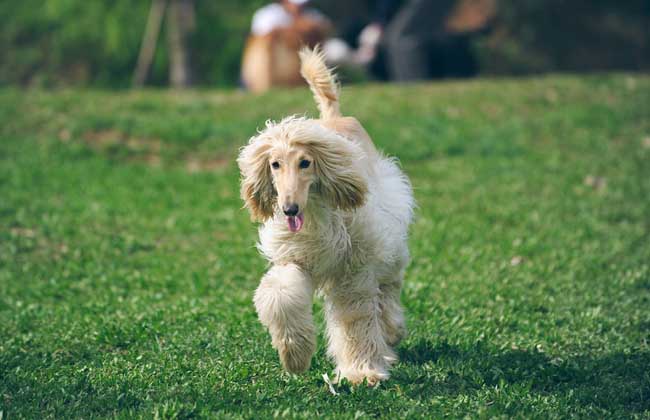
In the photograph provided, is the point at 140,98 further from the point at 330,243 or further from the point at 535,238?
the point at 330,243

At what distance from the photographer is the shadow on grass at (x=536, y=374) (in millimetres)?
4824

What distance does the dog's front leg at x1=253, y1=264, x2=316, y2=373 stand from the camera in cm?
463

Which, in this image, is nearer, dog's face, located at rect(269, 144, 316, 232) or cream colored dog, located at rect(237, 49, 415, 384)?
dog's face, located at rect(269, 144, 316, 232)

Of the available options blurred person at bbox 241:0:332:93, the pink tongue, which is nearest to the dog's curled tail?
the pink tongue

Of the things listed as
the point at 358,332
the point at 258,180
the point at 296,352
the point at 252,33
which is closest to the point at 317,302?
the point at 358,332

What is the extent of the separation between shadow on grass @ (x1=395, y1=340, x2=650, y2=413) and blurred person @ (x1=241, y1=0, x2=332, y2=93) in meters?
9.11

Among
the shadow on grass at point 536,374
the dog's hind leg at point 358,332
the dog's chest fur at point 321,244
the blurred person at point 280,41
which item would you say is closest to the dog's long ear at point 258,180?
the dog's chest fur at point 321,244

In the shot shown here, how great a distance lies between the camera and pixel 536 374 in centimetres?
513

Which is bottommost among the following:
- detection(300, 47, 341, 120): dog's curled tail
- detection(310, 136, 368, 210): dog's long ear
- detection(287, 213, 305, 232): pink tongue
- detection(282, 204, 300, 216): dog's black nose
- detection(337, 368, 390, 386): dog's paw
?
detection(337, 368, 390, 386): dog's paw

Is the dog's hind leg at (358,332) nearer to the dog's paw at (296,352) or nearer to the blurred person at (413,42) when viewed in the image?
the dog's paw at (296,352)

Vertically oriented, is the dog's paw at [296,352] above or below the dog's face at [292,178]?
below

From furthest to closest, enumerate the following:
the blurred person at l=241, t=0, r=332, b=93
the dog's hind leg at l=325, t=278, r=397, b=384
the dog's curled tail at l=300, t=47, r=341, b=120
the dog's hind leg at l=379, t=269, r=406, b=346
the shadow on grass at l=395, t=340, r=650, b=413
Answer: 1. the blurred person at l=241, t=0, r=332, b=93
2. the dog's curled tail at l=300, t=47, r=341, b=120
3. the dog's hind leg at l=379, t=269, r=406, b=346
4. the dog's hind leg at l=325, t=278, r=397, b=384
5. the shadow on grass at l=395, t=340, r=650, b=413

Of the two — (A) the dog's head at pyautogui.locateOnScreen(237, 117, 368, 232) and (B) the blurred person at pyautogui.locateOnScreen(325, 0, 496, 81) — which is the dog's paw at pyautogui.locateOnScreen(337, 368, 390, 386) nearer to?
(A) the dog's head at pyautogui.locateOnScreen(237, 117, 368, 232)

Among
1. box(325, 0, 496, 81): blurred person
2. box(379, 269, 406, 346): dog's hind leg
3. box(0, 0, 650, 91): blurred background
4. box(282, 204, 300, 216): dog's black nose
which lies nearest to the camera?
box(282, 204, 300, 216): dog's black nose
